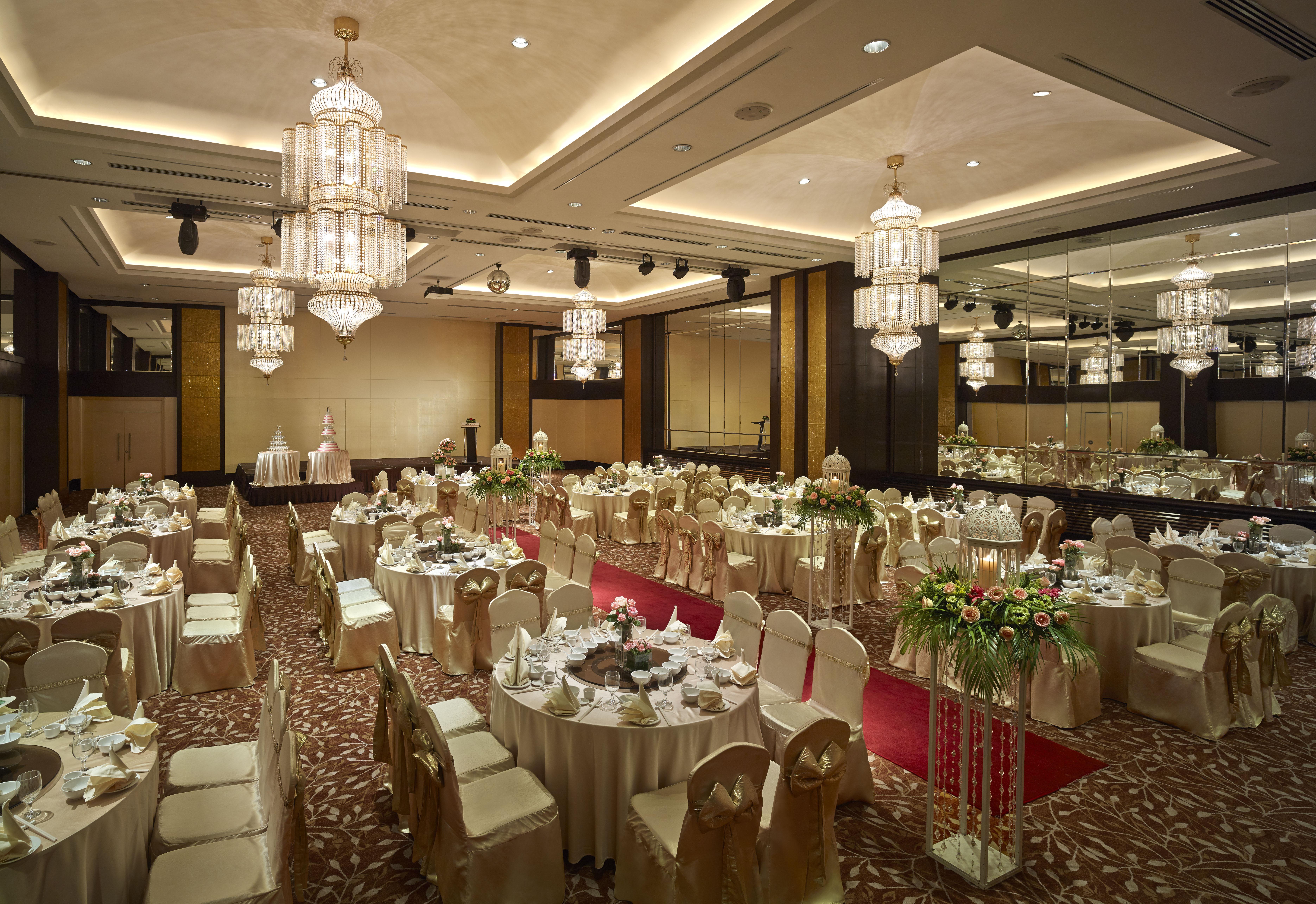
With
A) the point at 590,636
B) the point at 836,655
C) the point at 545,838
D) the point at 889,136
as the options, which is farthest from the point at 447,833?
the point at 889,136

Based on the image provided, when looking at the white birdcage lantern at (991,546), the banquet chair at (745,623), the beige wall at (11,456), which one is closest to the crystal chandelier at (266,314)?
the beige wall at (11,456)

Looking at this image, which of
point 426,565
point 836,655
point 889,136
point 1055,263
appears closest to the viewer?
point 836,655

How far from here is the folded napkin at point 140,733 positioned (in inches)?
117

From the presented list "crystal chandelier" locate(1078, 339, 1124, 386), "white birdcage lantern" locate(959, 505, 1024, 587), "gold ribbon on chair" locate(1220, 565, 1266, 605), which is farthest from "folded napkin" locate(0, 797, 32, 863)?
"crystal chandelier" locate(1078, 339, 1124, 386)

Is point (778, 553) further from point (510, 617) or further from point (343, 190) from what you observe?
point (343, 190)

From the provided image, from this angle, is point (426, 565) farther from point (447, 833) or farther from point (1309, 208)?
point (1309, 208)

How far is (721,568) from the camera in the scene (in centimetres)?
780

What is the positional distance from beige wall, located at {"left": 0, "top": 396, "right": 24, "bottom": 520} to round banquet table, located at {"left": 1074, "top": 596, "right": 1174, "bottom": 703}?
15649 mm

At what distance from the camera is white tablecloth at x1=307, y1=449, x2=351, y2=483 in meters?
14.9

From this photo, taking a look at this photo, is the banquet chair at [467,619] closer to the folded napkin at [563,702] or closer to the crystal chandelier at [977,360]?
the folded napkin at [563,702]

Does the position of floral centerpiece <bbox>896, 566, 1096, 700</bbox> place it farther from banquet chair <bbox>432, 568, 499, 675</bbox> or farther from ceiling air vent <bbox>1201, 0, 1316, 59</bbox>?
ceiling air vent <bbox>1201, 0, 1316, 59</bbox>

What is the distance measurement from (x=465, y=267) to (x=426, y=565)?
8.09m

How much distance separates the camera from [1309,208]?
7887 millimetres

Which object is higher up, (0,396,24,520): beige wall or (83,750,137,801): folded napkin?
(0,396,24,520): beige wall
